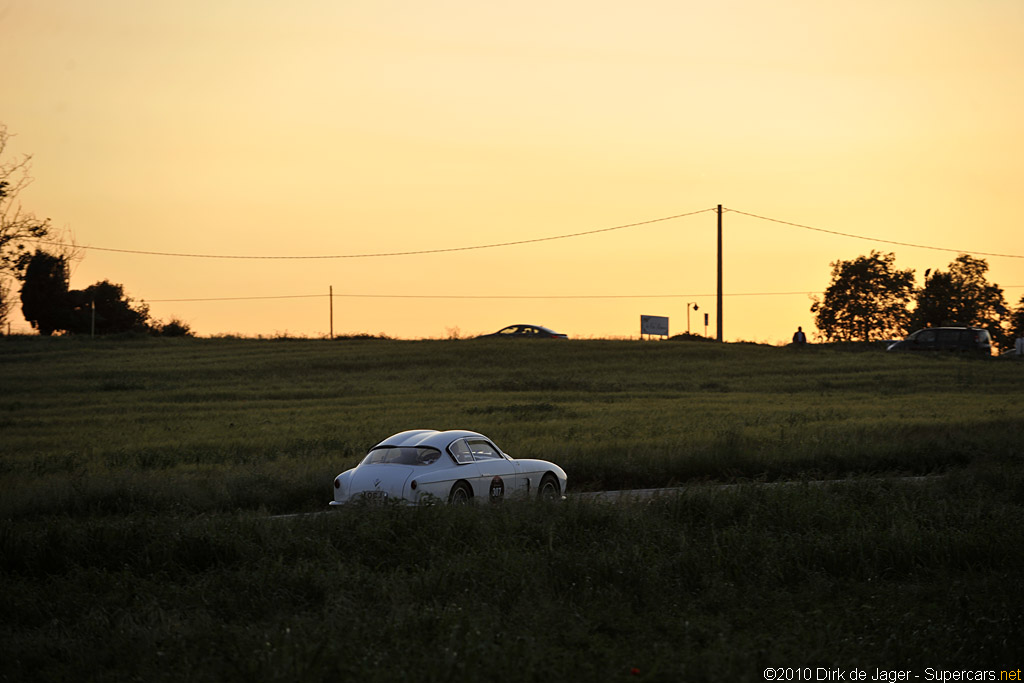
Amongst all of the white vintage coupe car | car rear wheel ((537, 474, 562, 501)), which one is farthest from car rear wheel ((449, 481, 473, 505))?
car rear wheel ((537, 474, 562, 501))

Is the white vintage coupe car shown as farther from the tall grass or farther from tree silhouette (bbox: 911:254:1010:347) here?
tree silhouette (bbox: 911:254:1010:347)

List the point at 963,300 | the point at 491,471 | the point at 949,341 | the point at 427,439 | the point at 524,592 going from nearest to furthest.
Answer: the point at 524,592
the point at 427,439
the point at 491,471
the point at 949,341
the point at 963,300

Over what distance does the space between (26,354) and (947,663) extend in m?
58.8

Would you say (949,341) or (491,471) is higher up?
(949,341)

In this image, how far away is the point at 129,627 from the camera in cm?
803

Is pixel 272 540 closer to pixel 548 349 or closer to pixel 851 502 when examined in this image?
pixel 851 502

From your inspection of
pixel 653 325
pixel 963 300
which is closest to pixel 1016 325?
pixel 963 300

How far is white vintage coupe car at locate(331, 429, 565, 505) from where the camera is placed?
14.0 meters

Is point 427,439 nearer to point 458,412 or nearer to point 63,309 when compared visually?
point 458,412

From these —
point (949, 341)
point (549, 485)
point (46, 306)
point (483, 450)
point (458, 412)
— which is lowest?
point (549, 485)

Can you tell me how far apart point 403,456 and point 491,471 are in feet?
4.67

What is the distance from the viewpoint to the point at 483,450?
15.6 meters

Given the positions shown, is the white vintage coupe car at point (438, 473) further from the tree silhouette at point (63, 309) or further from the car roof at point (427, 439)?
the tree silhouette at point (63, 309)

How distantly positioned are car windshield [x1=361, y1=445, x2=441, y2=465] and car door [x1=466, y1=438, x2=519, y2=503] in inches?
31.3
